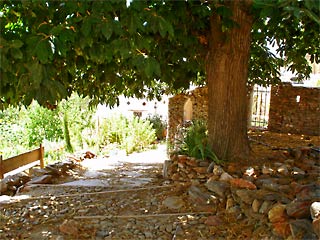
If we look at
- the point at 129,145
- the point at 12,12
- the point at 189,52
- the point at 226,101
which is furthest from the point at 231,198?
the point at 129,145

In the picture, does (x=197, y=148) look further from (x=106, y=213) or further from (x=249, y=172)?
(x=106, y=213)

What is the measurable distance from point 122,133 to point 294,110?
471cm

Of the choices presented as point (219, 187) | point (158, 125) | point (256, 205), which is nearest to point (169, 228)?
point (219, 187)

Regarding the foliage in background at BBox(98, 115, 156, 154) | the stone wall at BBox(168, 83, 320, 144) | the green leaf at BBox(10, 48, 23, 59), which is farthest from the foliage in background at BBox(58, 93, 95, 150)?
the green leaf at BBox(10, 48, 23, 59)

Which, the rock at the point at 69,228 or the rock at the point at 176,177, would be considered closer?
the rock at the point at 69,228

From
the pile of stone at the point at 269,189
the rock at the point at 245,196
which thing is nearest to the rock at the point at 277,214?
the pile of stone at the point at 269,189

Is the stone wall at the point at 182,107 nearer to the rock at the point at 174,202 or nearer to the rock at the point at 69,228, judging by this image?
the rock at the point at 174,202

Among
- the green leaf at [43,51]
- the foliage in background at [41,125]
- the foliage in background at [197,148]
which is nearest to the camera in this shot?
the green leaf at [43,51]

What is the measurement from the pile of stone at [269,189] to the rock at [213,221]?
0.14 meters

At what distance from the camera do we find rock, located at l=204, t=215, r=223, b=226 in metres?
2.84

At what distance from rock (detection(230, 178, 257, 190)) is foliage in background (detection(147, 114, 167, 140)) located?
29.5 ft

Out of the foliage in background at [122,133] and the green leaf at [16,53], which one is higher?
the green leaf at [16,53]

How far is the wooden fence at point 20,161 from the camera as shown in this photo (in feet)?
16.6

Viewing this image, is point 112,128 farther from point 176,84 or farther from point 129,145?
point 176,84
